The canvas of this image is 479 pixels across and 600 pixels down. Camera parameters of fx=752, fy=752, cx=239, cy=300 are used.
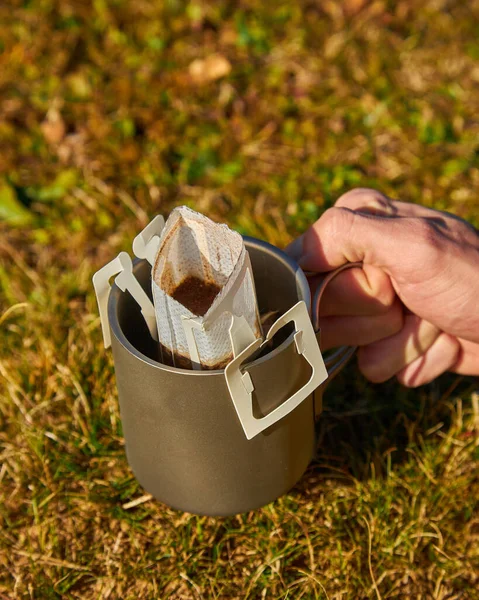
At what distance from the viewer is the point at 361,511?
1724 millimetres

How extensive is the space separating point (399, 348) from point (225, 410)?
0.66 m

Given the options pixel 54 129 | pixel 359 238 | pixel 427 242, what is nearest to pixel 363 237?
pixel 359 238

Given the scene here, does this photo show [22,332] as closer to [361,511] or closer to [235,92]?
[361,511]

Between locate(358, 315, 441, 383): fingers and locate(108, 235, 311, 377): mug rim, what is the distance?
464mm

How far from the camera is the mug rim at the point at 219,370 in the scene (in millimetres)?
1204

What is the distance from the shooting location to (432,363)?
5.98 ft

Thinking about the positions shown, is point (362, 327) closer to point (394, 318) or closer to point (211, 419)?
point (394, 318)

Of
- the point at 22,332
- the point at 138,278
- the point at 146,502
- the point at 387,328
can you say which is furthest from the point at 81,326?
the point at 387,328

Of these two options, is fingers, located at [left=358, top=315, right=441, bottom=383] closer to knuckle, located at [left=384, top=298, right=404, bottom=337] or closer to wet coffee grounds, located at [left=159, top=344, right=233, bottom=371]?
knuckle, located at [left=384, top=298, right=404, bottom=337]

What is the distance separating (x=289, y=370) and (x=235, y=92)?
2001 millimetres

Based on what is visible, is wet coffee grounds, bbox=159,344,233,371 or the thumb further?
the thumb

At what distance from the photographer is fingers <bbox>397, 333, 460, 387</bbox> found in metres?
1.80

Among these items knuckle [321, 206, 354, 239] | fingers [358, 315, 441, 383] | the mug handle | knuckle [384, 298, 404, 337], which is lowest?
fingers [358, 315, 441, 383]

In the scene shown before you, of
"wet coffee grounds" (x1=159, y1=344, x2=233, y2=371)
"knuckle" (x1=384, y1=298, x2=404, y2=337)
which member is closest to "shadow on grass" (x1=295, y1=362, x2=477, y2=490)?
"knuckle" (x1=384, y1=298, x2=404, y2=337)
